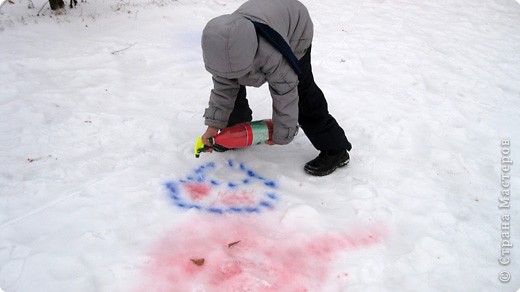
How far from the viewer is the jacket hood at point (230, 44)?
5.57ft

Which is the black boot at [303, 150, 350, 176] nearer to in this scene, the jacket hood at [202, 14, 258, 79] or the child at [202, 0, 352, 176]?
the child at [202, 0, 352, 176]

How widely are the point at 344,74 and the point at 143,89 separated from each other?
190 centimetres

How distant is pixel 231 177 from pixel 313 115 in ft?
2.03

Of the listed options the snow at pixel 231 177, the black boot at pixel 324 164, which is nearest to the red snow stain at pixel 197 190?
the snow at pixel 231 177

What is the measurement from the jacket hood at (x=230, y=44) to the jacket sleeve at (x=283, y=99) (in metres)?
0.19

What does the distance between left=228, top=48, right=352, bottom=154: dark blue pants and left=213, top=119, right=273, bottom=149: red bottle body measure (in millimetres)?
223

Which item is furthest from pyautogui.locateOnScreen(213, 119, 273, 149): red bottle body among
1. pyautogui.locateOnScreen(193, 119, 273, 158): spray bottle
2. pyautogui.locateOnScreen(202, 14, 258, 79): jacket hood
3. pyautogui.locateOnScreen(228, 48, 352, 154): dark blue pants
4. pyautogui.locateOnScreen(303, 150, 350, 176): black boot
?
pyautogui.locateOnScreen(202, 14, 258, 79): jacket hood

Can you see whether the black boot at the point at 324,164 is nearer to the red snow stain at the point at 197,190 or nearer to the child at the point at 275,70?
the child at the point at 275,70

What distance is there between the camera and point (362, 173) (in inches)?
97.8

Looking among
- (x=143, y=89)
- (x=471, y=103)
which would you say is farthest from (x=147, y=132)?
(x=471, y=103)

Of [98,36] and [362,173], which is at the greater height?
[98,36]

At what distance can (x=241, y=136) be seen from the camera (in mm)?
2256

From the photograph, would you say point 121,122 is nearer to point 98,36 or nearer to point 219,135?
point 219,135

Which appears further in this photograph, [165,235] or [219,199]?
[219,199]
